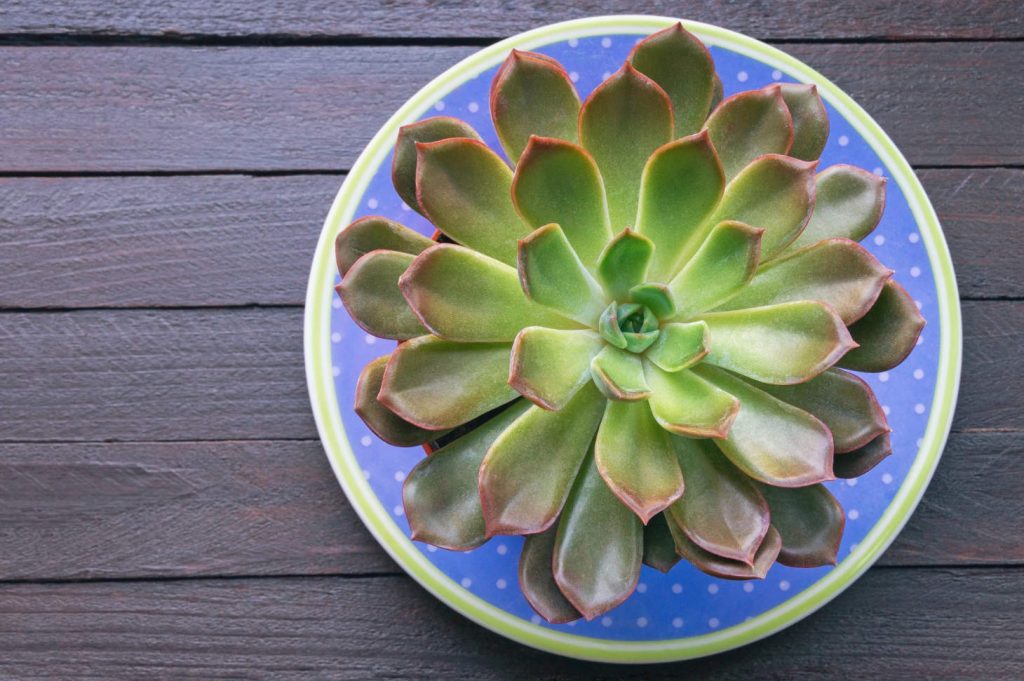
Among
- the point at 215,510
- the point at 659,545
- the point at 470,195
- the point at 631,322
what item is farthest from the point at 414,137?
the point at 215,510

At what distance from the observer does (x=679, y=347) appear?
0.45 metres

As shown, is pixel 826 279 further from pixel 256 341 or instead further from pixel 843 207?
pixel 256 341

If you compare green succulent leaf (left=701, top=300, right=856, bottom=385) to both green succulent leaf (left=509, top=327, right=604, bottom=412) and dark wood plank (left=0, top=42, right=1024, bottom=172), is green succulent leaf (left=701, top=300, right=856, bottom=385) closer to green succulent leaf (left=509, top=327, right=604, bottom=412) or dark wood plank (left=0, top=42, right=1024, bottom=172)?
green succulent leaf (left=509, top=327, right=604, bottom=412)

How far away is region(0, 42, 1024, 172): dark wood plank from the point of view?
698 mm

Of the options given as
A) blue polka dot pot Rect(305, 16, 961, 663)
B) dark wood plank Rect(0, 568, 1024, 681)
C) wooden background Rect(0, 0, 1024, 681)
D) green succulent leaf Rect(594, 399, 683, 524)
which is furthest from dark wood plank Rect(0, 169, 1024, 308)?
green succulent leaf Rect(594, 399, 683, 524)

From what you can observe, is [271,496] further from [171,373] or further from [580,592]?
[580,592]

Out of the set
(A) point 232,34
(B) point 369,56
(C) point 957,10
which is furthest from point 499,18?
(C) point 957,10

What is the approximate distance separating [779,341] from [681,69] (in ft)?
0.47

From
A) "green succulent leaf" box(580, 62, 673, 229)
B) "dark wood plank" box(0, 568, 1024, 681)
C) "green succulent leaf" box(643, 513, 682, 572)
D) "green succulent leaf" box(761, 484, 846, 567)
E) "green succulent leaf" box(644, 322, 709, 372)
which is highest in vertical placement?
"green succulent leaf" box(580, 62, 673, 229)

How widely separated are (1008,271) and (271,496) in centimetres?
57

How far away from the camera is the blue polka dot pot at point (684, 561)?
0.59 m

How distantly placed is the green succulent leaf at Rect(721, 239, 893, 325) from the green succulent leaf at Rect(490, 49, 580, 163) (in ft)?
0.40

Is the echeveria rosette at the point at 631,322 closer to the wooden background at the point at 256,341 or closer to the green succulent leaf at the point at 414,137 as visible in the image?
the green succulent leaf at the point at 414,137

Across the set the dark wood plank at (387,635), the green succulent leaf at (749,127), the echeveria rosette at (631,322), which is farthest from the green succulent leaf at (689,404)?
the dark wood plank at (387,635)
